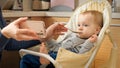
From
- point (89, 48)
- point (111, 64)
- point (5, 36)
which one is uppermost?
point (5, 36)

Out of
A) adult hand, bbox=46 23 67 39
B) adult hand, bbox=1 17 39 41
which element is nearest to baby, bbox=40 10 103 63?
adult hand, bbox=46 23 67 39

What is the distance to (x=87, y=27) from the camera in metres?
1.51

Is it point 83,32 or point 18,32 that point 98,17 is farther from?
point 18,32

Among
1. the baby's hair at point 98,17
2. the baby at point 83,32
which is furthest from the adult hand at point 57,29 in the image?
the baby's hair at point 98,17

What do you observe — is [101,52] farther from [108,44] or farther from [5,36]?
[5,36]

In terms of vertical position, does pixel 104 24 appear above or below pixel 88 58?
above

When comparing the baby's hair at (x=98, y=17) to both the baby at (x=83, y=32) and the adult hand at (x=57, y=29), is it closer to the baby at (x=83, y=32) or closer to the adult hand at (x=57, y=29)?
the baby at (x=83, y=32)

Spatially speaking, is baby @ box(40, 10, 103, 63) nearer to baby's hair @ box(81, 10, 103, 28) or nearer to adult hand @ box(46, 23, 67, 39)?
baby's hair @ box(81, 10, 103, 28)

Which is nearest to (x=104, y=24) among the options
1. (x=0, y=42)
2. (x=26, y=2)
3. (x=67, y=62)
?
(x=67, y=62)

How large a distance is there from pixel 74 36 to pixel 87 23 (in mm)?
135

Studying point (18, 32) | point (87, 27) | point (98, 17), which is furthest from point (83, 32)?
point (18, 32)

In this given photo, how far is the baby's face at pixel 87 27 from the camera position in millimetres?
1496

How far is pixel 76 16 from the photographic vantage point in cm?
176

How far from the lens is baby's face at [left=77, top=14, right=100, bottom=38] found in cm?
150
